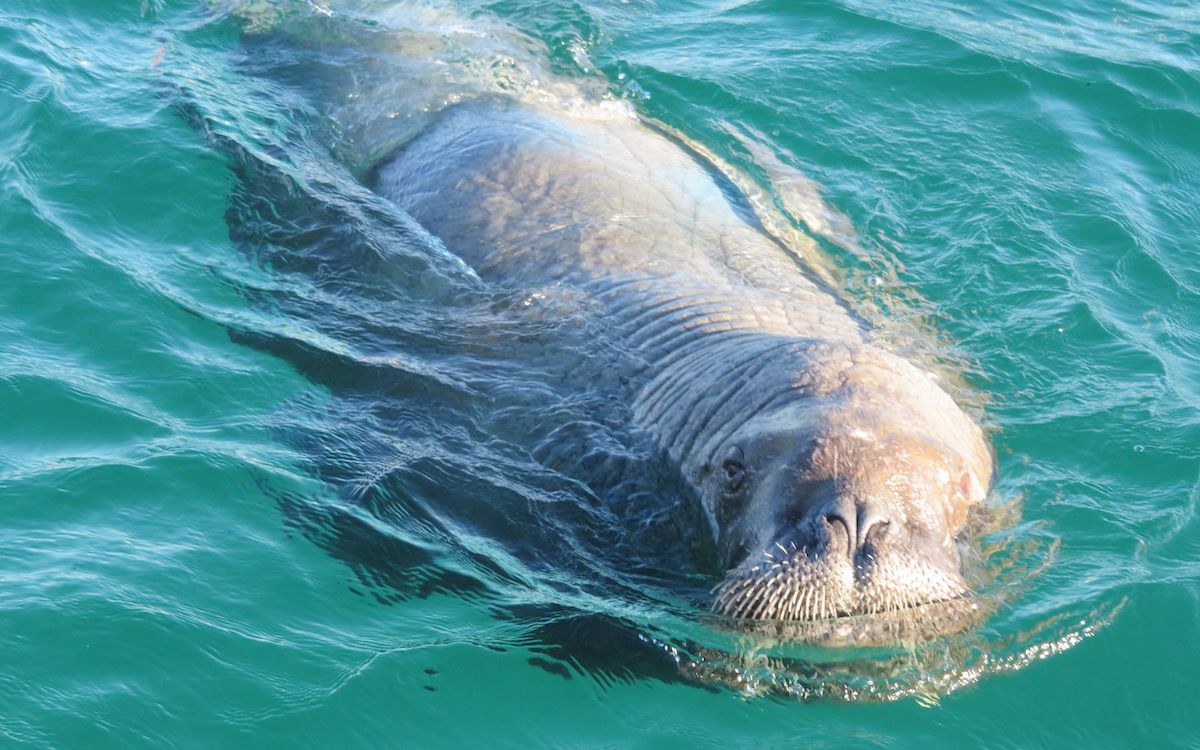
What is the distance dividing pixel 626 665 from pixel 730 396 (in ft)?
5.13

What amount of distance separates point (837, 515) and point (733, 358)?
1.76m

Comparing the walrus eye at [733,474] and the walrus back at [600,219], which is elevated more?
the walrus back at [600,219]

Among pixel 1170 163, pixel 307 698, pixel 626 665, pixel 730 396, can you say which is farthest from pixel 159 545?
pixel 1170 163

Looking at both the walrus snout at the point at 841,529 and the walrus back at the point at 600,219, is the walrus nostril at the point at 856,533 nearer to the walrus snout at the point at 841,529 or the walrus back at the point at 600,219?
the walrus snout at the point at 841,529

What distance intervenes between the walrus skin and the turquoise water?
0.45 m

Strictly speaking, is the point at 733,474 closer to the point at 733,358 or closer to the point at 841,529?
the point at 841,529

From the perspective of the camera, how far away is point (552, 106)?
38.8ft

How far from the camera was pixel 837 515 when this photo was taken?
19.3 feet

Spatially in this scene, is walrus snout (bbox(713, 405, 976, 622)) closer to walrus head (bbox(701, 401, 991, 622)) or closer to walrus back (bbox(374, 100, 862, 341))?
walrus head (bbox(701, 401, 991, 622))

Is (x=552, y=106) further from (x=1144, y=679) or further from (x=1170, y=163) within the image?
(x=1144, y=679)

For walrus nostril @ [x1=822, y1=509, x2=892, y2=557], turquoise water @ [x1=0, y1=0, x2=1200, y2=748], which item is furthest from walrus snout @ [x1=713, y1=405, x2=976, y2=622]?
turquoise water @ [x1=0, y1=0, x2=1200, y2=748]

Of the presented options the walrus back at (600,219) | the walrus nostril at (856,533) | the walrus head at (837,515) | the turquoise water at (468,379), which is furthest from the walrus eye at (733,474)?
the walrus back at (600,219)

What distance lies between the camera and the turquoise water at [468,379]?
662 cm

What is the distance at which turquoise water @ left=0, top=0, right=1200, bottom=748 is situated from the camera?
21.7 ft
